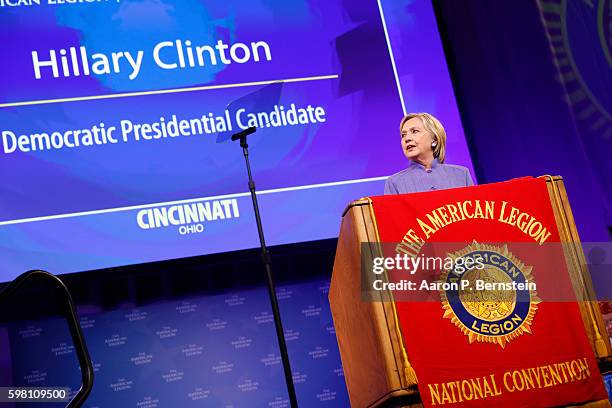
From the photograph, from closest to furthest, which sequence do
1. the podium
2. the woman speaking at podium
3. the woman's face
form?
the podium < the woman speaking at podium < the woman's face

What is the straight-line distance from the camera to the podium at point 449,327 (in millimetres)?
1904

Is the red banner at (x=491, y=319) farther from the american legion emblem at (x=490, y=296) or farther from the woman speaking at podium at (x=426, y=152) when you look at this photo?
the woman speaking at podium at (x=426, y=152)

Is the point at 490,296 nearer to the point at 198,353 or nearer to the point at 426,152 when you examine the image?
the point at 426,152

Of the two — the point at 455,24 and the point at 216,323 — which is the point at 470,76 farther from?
the point at 216,323

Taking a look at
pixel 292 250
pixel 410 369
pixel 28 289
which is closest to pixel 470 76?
pixel 292 250

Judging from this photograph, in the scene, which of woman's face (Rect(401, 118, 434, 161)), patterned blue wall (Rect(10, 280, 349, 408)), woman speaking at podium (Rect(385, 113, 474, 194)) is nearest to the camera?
woman speaking at podium (Rect(385, 113, 474, 194))

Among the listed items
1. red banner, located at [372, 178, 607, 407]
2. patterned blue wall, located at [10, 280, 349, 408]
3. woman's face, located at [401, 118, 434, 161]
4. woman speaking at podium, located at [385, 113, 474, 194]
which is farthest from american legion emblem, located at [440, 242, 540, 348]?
patterned blue wall, located at [10, 280, 349, 408]

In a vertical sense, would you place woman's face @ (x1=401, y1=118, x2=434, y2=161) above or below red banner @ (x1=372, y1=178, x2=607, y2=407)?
above

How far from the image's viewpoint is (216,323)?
15.2ft

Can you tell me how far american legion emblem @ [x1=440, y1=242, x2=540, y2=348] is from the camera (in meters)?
1.95

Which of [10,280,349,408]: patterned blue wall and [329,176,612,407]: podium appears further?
[10,280,349,408]: patterned blue wall

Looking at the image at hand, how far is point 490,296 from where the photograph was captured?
197cm

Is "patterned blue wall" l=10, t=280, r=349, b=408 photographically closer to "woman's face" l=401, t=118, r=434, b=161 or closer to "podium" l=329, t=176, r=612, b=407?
"woman's face" l=401, t=118, r=434, b=161

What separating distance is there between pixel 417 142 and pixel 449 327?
1.50 metres
